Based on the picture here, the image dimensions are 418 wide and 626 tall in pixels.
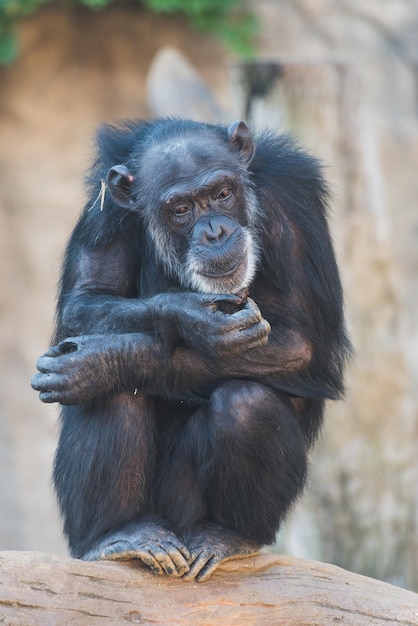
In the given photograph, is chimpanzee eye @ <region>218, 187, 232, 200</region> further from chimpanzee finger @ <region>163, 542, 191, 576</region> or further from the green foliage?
the green foliage

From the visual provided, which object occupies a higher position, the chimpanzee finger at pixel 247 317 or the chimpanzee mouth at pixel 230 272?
the chimpanzee mouth at pixel 230 272

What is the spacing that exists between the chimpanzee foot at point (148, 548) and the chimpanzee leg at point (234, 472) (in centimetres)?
8

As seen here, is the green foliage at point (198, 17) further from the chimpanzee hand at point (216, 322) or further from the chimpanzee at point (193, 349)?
the chimpanzee hand at point (216, 322)

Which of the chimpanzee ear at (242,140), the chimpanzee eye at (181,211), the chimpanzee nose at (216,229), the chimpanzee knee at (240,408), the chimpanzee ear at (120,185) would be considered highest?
the chimpanzee ear at (242,140)

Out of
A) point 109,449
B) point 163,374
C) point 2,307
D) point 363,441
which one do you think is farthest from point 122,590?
point 2,307

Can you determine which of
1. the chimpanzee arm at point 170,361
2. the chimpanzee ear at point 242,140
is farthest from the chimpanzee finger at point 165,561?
the chimpanzee ear at point 242,140

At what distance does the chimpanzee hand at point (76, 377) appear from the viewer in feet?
14.5

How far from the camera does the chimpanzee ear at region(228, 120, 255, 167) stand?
498 centimetres

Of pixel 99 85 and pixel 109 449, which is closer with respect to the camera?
pixel 109 449

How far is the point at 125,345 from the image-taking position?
451cm

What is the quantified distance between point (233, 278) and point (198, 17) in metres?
8.02

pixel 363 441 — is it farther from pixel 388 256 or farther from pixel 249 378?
pixel 249 378

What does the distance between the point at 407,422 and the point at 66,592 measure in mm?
4951

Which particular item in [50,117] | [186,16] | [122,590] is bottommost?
[122,590]
